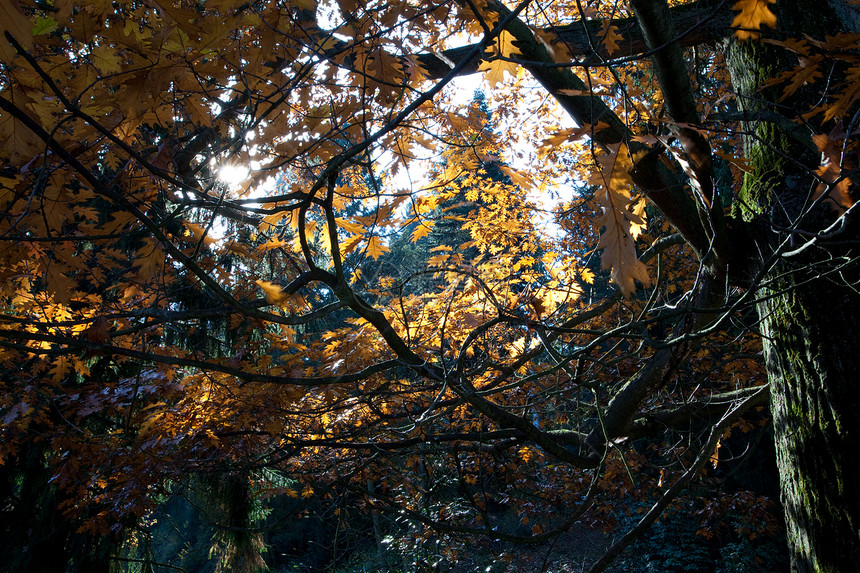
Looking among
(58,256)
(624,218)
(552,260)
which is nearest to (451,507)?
(552,260)

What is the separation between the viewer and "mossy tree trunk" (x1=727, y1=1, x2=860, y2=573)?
6.16 ft

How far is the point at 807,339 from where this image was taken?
6.75 ft

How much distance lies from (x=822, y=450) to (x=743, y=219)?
115 cm

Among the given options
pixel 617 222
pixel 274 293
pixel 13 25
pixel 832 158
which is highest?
pixel 832 158

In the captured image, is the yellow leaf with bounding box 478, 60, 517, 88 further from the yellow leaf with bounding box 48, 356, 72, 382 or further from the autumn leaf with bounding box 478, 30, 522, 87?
the yellow leaf with bounding box 48, 356, 72, 382

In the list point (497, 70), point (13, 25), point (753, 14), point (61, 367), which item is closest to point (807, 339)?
point (753, 14)

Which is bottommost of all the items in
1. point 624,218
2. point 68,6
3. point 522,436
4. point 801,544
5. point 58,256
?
point 801,544

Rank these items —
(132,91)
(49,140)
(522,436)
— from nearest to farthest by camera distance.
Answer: (49,140) → (132,91) → (522,436)

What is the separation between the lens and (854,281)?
200 centimetres

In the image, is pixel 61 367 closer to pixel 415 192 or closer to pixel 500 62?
pixel 415 192

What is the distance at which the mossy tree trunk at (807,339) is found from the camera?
188 centimetres

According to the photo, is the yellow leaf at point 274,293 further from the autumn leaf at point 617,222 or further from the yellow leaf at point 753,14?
the yellow leaf at point 753,14

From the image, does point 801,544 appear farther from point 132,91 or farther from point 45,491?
point 45,491

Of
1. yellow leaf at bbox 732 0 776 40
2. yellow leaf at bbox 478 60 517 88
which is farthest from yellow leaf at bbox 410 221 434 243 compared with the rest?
yellow leaf at bbox 732 0 776 40
